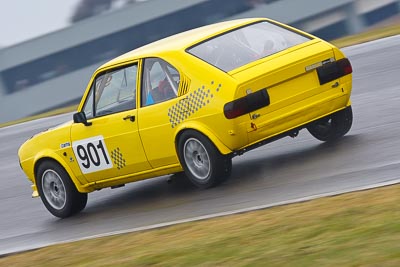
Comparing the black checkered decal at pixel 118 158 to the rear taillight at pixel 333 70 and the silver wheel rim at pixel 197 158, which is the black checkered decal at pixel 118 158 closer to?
the silver wheel rim at pixel 197 158

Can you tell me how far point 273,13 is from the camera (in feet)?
221

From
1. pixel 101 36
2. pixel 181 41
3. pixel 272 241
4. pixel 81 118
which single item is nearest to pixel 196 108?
pixel 181 41

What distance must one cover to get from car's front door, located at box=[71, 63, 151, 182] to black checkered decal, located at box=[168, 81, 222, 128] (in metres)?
0.57

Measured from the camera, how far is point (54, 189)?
11695 mm

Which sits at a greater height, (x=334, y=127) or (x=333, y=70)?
(x=333, y=70)

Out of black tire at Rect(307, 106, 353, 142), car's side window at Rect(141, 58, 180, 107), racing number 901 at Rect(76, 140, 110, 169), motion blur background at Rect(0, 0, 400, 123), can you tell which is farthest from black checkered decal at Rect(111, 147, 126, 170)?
motion blur background at Rect(0, 0, 400, 123)

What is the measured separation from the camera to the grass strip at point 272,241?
6.55 metres

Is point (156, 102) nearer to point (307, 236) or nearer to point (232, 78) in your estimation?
point (232, 78)

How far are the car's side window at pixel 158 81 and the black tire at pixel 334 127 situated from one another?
5.68 ft

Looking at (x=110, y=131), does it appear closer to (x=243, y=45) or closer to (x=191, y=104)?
(x=191, y=104)

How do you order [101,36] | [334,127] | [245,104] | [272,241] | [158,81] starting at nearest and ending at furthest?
[272,241] < [245,104] < [158,81] < [334,127] < [101,36]

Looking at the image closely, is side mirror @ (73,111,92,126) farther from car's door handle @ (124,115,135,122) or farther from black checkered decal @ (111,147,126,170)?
car's door handle @ (124,115,135,122)

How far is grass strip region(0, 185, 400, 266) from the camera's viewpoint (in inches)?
258

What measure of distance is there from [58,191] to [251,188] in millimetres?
2632
